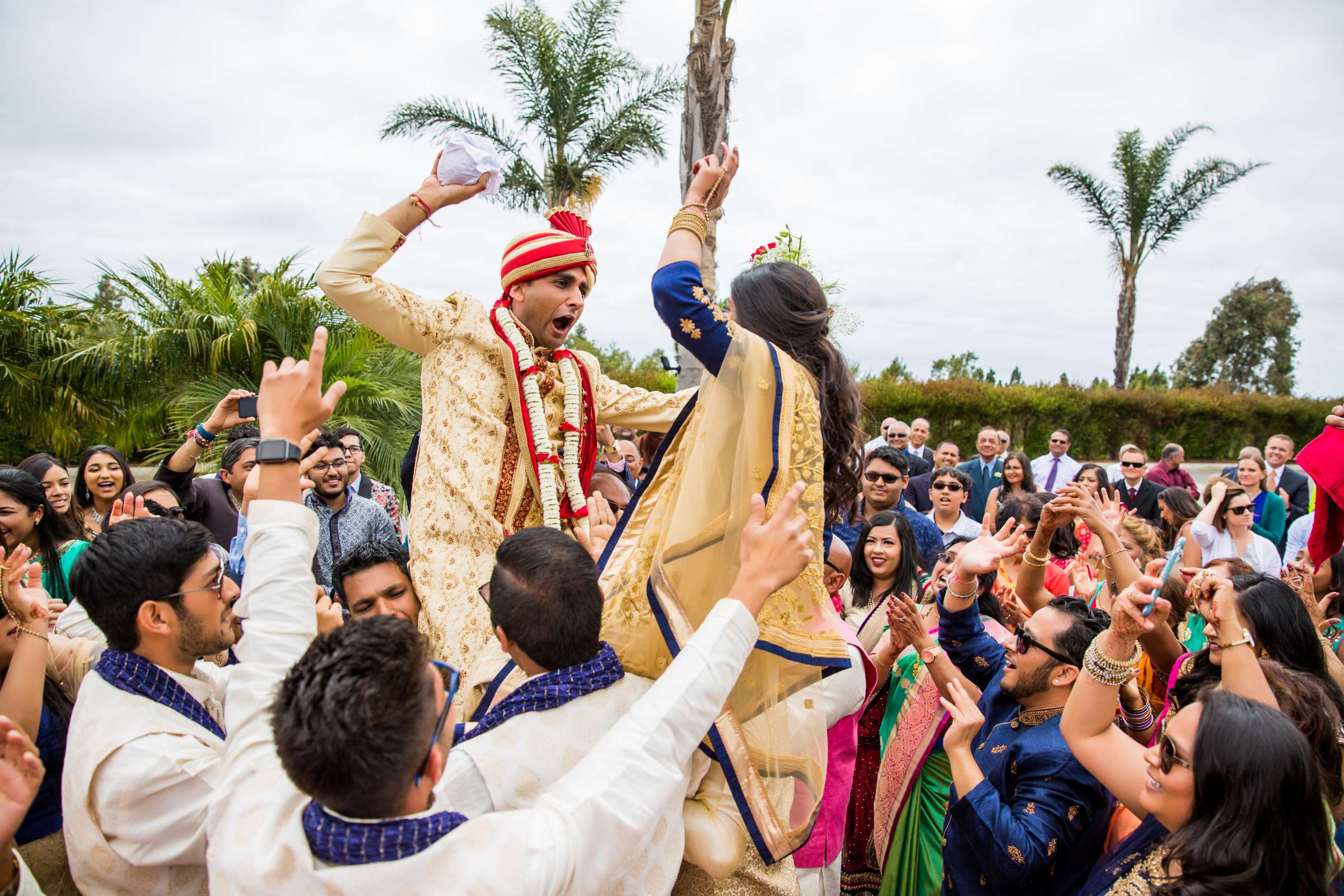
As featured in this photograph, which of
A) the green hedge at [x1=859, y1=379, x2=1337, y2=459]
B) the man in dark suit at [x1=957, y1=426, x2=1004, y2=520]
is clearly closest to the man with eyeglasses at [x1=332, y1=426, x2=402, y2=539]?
the man in dark suit at [x1=957, y1=426, x2=1004, y2=520]

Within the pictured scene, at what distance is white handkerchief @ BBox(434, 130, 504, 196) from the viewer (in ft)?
9.14

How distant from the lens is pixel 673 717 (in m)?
1.56

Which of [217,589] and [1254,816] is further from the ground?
[217,589]

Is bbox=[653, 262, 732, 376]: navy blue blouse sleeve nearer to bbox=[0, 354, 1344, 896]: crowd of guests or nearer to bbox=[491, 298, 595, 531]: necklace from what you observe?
bbox=[0, 354, 1344, 896]: crowd of guests

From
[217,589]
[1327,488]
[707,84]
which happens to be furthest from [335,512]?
[707,84]

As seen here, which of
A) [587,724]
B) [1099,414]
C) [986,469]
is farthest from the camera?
[1099,414]

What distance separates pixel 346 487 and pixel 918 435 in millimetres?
7749

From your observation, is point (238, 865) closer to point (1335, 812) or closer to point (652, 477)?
point (652, 477)

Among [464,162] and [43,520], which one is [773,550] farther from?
[43,520]

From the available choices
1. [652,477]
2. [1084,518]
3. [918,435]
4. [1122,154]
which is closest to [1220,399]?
[1122,154]

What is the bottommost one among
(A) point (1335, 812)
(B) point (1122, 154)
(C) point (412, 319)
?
(A) point (1335, 812)

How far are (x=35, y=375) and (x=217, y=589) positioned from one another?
29.6 feet

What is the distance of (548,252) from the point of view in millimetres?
3037

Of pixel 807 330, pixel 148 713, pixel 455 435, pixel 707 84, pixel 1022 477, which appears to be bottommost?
pixel 148 713
